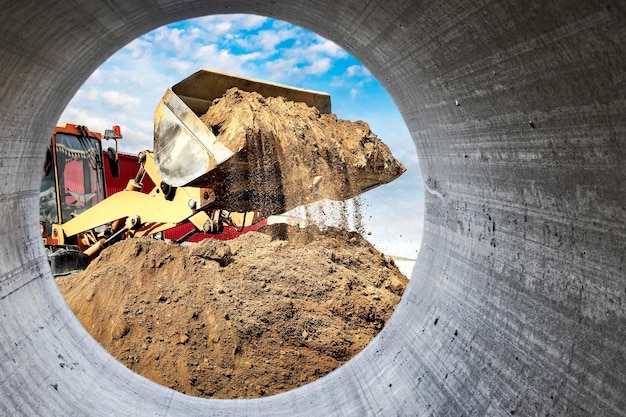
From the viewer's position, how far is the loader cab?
23.7 ft

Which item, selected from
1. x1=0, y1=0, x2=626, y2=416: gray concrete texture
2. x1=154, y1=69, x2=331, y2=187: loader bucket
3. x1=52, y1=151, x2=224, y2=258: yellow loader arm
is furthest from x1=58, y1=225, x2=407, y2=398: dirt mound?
x1=0, y1=0, x2=626, y2=416: gray concrete texture

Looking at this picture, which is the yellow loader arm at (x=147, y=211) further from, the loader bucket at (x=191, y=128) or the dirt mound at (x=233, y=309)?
the loader bucket at (x=191, y=128)

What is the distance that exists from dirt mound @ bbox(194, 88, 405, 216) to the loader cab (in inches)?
126

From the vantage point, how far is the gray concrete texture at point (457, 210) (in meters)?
1.25

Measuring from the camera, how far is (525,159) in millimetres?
1551

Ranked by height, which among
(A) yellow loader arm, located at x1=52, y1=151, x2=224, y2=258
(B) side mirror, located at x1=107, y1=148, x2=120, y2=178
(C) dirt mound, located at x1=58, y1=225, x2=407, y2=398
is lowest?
(C) dirt mound, located at x1=58, y1=225, x2=407, y2=398

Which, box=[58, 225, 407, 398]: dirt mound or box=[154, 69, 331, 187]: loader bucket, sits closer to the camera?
box=[58, 225, 407, 398]: dirt mound

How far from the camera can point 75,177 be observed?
7.73 metres

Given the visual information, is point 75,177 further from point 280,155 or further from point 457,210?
point 457,210

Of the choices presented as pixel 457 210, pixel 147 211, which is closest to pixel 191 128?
pixel 147 211

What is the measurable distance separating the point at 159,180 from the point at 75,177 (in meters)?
1.85

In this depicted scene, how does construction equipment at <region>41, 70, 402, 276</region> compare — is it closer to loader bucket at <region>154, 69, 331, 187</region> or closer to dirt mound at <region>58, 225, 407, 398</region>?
loader bucket at <region>154, 69, 331, 187</region>

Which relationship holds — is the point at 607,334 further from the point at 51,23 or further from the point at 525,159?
the point at 51,23

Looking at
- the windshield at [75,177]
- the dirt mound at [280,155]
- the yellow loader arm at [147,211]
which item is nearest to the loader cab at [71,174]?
the windshield at [75,177]
